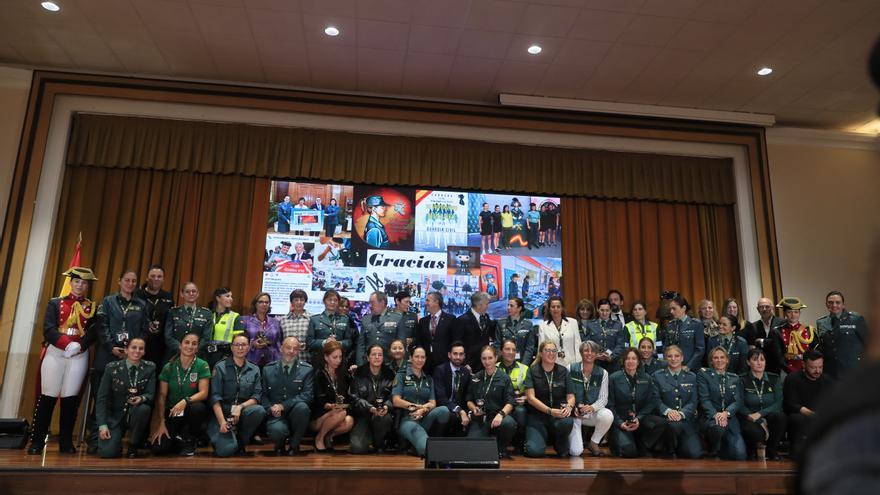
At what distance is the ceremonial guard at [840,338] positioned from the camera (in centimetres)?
625

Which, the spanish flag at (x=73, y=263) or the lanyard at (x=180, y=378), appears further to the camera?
the spanish flag at (x=73, y=263)

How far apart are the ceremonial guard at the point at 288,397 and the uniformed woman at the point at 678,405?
3.35 m

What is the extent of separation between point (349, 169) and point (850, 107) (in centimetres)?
669

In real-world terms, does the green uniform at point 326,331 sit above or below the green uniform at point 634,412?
above

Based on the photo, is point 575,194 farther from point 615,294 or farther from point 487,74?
point 487,74

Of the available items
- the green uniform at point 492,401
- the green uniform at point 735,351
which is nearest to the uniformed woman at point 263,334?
the green uniform at point 492,401

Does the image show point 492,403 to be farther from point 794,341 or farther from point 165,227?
point 165,227

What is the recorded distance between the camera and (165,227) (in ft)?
24.1

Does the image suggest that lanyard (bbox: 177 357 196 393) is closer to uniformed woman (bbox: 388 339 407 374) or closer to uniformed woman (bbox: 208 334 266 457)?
uniformed woman (bbox: 208 334 266 457)

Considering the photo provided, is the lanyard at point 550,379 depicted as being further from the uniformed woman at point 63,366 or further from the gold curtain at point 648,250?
the uniformed woman at point 63,366

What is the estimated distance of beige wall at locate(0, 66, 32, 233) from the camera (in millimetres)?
7004

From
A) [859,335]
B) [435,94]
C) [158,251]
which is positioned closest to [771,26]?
[859,335]

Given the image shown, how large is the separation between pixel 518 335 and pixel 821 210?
5.09 m

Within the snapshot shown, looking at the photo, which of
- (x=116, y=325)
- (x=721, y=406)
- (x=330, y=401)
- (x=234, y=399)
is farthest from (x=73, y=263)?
(x=721, y=406)
